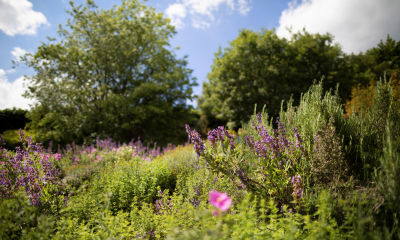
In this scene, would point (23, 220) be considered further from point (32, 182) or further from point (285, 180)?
point (285, 180)

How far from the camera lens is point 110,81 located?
13.6 meters

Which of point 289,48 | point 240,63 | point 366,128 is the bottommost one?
point 366,128

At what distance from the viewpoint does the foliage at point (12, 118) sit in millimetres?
11383

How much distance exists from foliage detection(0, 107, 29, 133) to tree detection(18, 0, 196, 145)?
1376 mm

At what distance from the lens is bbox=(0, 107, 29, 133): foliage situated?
37.3 ft

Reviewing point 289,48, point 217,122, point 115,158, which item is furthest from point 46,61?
point 289,48

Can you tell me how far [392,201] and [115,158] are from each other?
23.0ft

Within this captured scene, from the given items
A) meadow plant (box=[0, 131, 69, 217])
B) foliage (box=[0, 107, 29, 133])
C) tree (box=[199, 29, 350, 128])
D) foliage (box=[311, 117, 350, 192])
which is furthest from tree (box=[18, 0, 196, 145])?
foliage (box=[311, 117, 350, 192])

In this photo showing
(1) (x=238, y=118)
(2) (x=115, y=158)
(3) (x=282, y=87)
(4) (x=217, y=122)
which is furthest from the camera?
(4) (x=217, y=122)

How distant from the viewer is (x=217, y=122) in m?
21.2

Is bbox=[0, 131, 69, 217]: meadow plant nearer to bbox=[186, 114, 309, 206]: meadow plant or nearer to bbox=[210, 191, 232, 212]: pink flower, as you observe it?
bbox=[186, 114, 309, 206]: meadow plant

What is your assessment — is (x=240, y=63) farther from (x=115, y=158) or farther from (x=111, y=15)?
(x=115, y=158)

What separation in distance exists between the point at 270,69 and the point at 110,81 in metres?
11.5

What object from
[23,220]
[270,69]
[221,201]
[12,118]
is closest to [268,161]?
[221,201]
